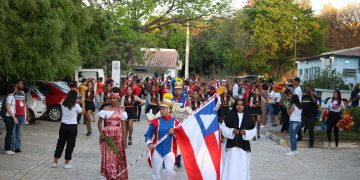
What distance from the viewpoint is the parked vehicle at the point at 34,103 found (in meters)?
21.3

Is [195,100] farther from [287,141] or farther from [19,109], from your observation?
[19,109]

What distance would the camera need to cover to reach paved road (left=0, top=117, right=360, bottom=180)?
11570 millimetres

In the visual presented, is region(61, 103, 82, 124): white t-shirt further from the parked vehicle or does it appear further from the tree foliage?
the tree foliage

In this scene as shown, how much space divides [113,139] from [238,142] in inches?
79.7

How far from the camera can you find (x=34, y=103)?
69.9 ft

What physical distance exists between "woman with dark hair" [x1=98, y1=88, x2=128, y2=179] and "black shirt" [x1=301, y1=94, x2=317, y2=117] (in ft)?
26.1

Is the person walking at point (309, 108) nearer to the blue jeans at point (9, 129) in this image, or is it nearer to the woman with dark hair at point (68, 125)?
the woman with dark hair at point (68, 125)

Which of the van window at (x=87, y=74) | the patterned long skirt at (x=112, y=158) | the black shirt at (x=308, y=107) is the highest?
the van window at (x=87, y=74)

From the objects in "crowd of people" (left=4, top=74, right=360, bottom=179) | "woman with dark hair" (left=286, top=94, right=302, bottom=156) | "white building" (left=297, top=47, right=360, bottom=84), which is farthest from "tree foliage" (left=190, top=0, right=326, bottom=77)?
"woman with dark hair" (left=286, top=94, right=302, bottom=156)

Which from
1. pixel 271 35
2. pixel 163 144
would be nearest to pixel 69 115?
pixel 163 144

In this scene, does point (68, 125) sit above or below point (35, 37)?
below

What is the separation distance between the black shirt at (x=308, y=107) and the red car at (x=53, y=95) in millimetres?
10420

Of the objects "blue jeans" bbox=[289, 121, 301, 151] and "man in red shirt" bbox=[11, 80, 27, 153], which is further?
"blue jeans" bbox=[289, 121, 301, 151]

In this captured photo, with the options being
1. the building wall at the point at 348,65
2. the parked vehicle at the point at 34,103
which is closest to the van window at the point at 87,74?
the parked vehicle at the point at 34,103
